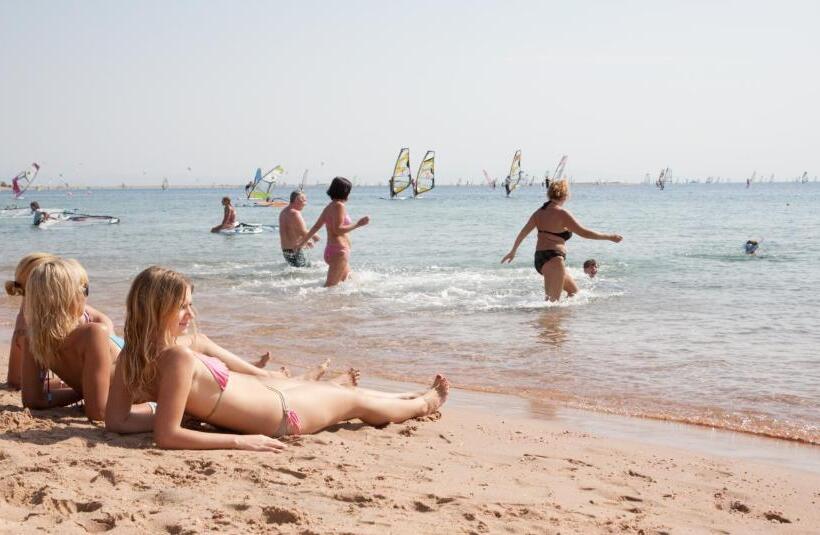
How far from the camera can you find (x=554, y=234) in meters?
8.81

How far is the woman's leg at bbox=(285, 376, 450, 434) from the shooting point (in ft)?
12.7

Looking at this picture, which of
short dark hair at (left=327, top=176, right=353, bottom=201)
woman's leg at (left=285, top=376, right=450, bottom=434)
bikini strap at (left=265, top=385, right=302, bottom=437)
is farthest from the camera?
short dark hair at (left=327, top=176, right=353, bottom=201)

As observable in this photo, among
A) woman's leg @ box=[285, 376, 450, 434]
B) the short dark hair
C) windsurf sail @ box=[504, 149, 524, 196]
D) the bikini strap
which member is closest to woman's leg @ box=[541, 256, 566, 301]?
the short dark hair

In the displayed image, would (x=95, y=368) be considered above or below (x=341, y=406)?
above

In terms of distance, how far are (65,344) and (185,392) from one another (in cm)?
84

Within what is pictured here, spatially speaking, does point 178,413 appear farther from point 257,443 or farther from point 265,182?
point 265,182

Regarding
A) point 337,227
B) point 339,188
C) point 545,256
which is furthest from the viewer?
point 337,227

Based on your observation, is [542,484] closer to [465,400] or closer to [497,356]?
[465,400]

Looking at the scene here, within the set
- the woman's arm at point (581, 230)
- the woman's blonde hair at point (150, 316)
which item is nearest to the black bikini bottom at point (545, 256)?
the woman's arm at point (581, 230)

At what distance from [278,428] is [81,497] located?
1.07 m

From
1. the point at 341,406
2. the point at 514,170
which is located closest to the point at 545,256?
the point at 341,406

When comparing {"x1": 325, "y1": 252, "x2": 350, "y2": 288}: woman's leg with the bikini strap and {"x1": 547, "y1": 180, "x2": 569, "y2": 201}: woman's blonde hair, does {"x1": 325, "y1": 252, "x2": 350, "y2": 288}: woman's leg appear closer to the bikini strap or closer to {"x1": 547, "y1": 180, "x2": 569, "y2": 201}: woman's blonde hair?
{"x1": 547, "y1": 180, "x2": 569, "y2": 201}: woman's blonde hair

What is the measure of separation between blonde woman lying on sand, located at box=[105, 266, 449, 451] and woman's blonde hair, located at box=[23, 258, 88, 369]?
1.35 feet

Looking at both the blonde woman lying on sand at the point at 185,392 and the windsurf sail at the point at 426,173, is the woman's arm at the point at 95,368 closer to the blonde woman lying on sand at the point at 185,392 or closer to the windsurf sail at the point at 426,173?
the blonde woman lying on sand at the point at 185,392
